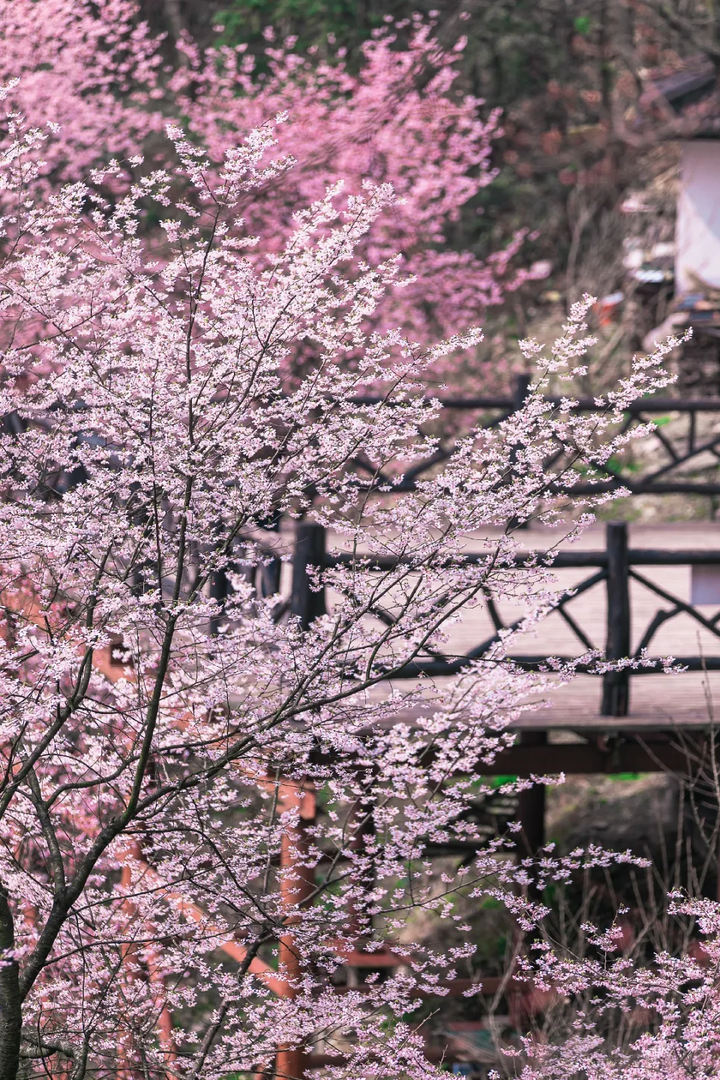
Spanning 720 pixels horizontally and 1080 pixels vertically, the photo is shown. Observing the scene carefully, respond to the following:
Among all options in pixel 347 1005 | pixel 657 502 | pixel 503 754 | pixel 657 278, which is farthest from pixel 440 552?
pixel 657 278

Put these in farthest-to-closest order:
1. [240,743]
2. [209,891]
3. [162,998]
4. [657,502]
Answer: [657,502] < [162,998] < [209,891] < [240,743]

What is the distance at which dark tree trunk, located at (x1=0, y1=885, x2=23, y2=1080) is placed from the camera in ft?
15.7

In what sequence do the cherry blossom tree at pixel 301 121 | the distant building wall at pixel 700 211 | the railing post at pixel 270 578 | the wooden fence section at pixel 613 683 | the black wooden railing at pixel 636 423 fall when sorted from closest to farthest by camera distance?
the railing post at pixel 270 578, the wooden fence section at pixel 613 683, the black wooden railing at pixel 636 423, the cherry blossom tree at pixel 301 121, the distant building wall at pixel 700 211

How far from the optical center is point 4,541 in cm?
464

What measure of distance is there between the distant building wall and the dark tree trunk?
53.4 ft

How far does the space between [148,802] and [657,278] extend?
1767 centimetres

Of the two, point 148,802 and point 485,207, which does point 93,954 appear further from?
point 485,207

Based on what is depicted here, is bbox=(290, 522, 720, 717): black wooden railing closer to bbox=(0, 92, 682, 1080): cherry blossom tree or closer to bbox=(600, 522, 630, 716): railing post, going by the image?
bbox=(600, 522, 630, 716): railing post

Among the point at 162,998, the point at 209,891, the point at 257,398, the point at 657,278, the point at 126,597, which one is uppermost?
the point at 657,278

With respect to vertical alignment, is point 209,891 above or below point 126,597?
below

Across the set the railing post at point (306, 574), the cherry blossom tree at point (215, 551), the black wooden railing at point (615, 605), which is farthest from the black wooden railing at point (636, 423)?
the cherry blossom tree at point (215, 551)

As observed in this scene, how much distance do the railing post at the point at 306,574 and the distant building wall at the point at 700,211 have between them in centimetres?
1356

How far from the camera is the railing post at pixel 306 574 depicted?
690 cm

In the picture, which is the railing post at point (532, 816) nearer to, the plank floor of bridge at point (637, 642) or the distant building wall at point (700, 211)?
the plank floor of bridge at point (637, 642)
